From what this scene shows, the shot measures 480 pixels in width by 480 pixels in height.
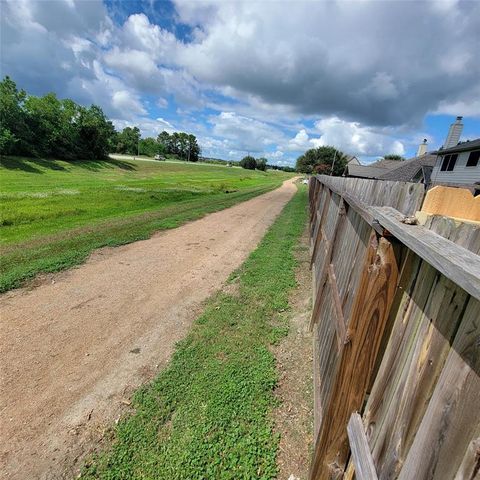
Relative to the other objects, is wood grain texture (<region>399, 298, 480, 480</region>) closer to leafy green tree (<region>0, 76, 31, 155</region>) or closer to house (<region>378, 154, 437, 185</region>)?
house (<region>378, 154, 437, 185</region>)

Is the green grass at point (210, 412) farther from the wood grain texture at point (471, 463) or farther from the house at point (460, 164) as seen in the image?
the house at point (460, 164)

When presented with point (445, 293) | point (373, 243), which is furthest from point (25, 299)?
point (445, 293)

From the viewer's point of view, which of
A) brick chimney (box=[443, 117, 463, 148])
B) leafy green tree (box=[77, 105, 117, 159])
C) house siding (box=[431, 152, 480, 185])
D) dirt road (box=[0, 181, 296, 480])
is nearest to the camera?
dirt road (box=[0, 181, 296, 480])

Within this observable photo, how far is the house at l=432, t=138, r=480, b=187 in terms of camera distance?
1977 cm

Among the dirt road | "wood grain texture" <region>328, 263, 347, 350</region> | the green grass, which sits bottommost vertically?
the dirt road

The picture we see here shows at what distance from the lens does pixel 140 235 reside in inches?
387

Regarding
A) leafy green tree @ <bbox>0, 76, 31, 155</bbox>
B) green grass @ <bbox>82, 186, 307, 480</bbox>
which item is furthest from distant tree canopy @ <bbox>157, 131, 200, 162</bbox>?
green grass @ <bbox>82, 186, 307, 480</bbox>

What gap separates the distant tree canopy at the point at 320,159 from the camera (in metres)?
95.1

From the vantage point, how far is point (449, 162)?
75.4 ft

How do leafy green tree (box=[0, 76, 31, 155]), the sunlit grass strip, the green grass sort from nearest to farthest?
the green grass → the sunlit grass strip → leafy green tree (box=[0, 76, 31, 155])

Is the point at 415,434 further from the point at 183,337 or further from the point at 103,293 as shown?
the point at 103,293

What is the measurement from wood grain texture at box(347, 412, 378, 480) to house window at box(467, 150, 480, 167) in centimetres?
2465

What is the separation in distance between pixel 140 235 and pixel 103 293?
13.9ft

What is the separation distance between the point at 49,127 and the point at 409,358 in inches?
2346
